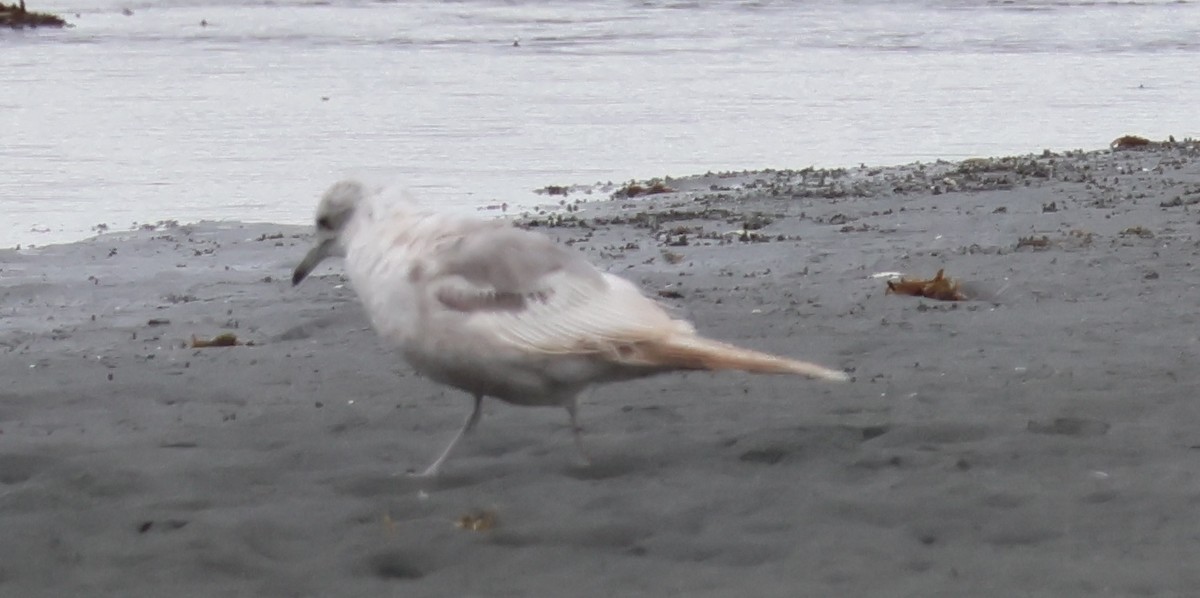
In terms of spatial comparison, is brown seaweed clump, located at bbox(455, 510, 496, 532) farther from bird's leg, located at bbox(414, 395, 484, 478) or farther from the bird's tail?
the bird's tail

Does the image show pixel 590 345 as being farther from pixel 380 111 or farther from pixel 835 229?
pixel 380 111

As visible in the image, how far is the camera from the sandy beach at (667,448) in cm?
406

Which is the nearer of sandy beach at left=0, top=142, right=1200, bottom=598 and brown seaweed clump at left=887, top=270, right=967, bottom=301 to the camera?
sandy beach at left=0, top=142, right=1200, bottom=598

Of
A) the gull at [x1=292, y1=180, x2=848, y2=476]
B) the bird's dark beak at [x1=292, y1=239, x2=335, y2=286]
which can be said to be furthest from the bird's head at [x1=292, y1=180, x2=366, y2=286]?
the gull at [x1=292, y1=180, x2=848, y2=476]

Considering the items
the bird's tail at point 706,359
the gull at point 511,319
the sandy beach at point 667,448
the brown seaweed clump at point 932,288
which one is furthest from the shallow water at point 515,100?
the bird's tail at point 706,359

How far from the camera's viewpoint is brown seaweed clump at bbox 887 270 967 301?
7461 mm

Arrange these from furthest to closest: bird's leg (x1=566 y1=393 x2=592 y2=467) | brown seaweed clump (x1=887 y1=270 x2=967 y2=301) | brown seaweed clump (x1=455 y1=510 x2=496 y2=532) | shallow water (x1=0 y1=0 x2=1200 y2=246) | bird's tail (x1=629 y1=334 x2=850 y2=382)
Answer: shallow water (x1=0 y1=0 x2=1200 y2=246) < brown seaweed clump (x1=887 y1=270 x2=967 y2=301) < bird's leg (x1=566 y1=393 x2=592 y2=467) < bird's tail (x1=629 y1=334 x2=850 y2=382) < brown seaweed clump (x1=455 y1=510 x2=496 y2=532)

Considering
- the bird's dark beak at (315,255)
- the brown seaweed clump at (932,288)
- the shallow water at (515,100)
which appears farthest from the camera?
the shallow water at (515,100)

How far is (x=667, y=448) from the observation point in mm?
5047

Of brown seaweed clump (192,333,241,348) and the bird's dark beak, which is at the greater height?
the bird's dark beak

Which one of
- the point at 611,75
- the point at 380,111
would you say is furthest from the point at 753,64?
the point at 380,111

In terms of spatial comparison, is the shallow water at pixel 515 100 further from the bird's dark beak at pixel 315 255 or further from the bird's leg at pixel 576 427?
the bird's leg at pixel 576 427

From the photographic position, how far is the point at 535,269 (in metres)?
4.68

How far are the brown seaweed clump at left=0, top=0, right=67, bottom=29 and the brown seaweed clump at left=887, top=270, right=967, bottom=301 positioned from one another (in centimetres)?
2302
